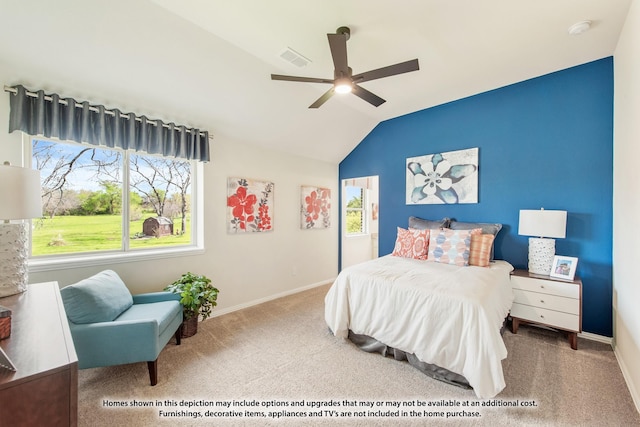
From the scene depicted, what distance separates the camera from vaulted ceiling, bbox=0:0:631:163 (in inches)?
73.3

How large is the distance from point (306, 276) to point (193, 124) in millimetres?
2803

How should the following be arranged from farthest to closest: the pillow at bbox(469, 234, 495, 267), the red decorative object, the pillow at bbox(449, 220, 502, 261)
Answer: the pillow at bbox(449, 220, 502, 261), the pillow at bbox(469, 234, 495, 267), the red decorative object

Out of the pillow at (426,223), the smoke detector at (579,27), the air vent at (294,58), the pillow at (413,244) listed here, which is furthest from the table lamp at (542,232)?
the air vent at (294,58)

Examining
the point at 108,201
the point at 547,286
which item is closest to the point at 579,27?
the point at 547,286

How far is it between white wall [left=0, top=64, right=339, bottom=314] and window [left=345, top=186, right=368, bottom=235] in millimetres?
826

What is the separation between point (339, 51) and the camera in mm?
1822

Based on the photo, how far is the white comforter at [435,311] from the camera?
1738mm

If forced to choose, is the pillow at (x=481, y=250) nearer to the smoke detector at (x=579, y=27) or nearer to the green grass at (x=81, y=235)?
the smoke detector at (x=579, y=27)

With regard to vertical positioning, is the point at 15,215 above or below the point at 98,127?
below

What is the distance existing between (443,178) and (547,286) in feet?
5.58

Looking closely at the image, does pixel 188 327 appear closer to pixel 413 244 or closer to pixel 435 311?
pixel 435 311

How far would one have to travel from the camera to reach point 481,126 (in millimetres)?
3340

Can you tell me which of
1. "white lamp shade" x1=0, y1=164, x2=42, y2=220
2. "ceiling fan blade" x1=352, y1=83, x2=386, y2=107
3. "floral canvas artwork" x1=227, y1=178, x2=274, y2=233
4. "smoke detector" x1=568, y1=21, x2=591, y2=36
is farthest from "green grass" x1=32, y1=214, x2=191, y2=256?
"smoke detector" x1=568, y1=21, x2=591, y2=36

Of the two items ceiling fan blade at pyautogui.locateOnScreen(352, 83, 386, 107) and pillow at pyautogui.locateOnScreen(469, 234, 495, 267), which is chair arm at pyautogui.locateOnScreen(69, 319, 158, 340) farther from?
pillow at pyautogui.locateOnScreen(469, 234, 495, 267)
